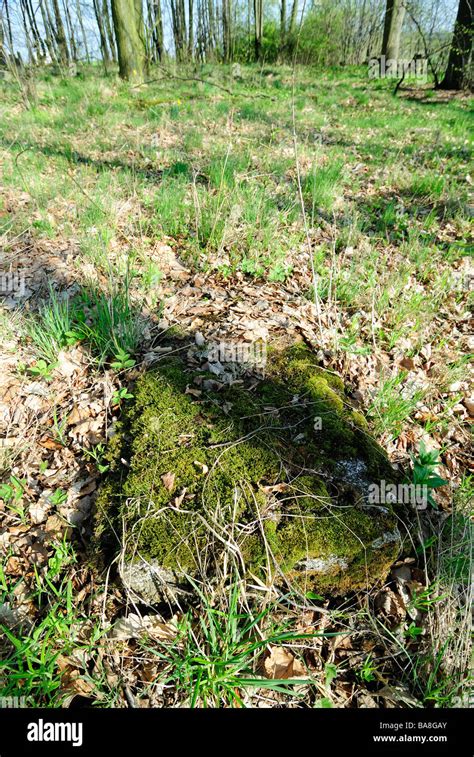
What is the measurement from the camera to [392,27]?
42.8 feet

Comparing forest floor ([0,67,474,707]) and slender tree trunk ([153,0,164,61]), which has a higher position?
slender tree trunk ([153,0,164,61])

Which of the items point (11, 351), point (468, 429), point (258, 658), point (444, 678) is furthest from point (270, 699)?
point (11, 351)

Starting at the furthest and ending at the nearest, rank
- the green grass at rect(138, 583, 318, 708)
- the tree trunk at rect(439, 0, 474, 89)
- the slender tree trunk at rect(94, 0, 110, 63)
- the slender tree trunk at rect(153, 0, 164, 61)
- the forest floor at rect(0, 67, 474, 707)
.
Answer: the slender tree trunk at rect(94, 0, 110, 63), the slender tree trunk at rect(153, 0, 164, 61), the tree trunk at rect(439, 0, 474, 89), the forest floor at rect(0, 67, 474, 707), the green grass at rect(138, 583, 318, 708)

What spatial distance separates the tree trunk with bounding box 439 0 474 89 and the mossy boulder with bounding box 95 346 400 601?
12.3 meters

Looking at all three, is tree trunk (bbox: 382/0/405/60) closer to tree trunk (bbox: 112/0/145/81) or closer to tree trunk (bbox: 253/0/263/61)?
tree trunk (bbox: 253/0/263/61)

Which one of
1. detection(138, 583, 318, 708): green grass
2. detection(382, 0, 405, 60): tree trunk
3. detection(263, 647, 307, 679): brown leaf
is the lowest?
detection(263, 647, 307, 679): brown leaf

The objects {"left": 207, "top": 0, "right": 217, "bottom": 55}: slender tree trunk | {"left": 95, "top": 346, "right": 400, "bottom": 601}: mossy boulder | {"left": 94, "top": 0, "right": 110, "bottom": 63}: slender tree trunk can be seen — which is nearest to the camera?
{"left": 95, "top": 346, "right": 400, "bottom": 601}: mossy boulder

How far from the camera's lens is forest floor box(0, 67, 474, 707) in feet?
4.82

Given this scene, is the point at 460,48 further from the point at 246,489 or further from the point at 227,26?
the point at 227,26

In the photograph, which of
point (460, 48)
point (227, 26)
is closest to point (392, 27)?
point (460, 48)

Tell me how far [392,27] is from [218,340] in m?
17.0

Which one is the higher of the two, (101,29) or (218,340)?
(101,29)

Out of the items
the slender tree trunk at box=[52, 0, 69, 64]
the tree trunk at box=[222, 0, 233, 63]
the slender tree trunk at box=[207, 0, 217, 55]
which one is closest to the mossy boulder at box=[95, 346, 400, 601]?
the slender tree trunk at box=[52, 0, 69, 64]
